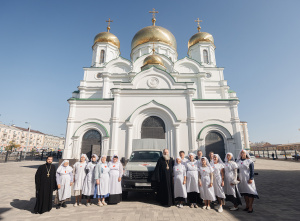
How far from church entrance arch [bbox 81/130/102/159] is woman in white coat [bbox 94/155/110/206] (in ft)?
25.4

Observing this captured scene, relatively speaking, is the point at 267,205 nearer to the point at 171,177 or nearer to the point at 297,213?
the point at 297,213

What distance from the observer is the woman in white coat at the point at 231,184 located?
16.1 ft

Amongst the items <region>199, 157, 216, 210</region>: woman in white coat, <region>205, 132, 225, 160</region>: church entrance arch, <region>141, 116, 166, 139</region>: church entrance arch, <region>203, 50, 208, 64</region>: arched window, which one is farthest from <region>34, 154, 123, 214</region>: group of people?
<region>203, 50, 208, 64</region>: arched window

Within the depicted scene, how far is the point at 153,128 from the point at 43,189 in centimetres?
932

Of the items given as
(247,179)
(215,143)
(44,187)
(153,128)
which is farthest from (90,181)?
(215,143)

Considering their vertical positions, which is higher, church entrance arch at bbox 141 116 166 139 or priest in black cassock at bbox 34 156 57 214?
church entrance arch at bbox 141 116 166 139

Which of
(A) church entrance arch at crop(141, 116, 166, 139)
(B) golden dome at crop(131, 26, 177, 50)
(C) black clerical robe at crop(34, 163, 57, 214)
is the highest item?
(B) golden dome at crop(131, 26, 177, 50)

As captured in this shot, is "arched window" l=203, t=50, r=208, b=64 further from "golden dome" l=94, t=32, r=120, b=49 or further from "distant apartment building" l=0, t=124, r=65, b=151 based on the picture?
"distant apartment building" l=0, t=124, r=65, b=151

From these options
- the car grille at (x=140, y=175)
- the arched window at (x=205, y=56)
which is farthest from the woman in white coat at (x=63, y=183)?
the arched window at (x=205, y=56)

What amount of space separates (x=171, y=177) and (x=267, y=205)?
3364 mm

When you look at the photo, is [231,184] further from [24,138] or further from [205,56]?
[24,138]

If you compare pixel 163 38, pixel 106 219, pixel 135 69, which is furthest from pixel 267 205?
pixel 163 38

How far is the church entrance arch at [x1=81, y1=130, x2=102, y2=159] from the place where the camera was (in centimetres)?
1277

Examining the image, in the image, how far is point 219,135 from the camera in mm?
13078
